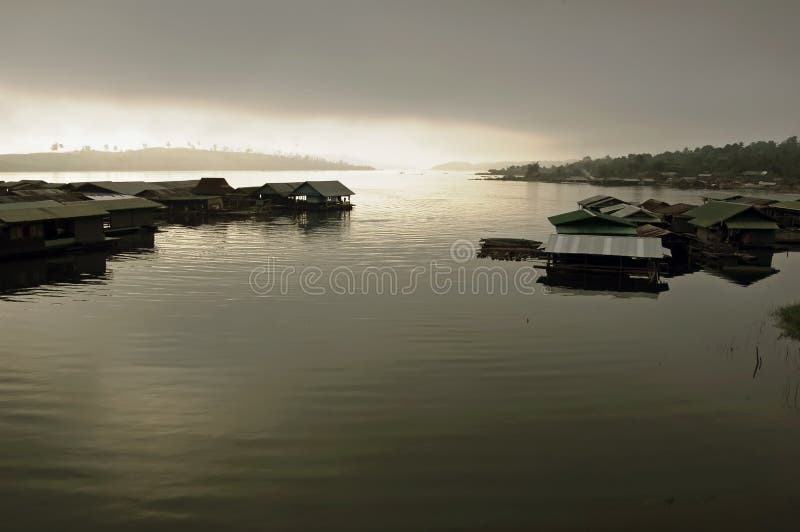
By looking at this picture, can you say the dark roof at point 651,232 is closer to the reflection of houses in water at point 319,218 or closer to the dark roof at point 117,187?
the reflection of houses in water at point 319,218

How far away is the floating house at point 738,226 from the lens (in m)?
51.7

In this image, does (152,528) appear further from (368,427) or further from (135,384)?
(135,384)

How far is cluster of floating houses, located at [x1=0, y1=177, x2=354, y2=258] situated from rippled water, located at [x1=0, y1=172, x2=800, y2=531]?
11.8m

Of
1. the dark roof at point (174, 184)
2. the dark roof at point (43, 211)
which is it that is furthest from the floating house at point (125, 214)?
the dark roof at point (174, 184)

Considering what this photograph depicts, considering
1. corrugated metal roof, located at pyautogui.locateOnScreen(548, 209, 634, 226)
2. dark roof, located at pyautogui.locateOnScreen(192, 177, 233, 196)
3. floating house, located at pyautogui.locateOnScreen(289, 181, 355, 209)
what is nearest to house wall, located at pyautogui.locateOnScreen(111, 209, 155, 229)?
dark roof, located at pyautogui.locateOnScreen(192, 177, 233, 196)

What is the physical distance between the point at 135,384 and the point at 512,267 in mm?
32310

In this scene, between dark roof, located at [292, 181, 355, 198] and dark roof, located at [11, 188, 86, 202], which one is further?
dark roof, located at [292, 181, 355, 198]

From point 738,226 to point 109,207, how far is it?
65825 millimetres

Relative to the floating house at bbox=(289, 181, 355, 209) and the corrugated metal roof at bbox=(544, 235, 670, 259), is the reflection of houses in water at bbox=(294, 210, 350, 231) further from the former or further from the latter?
the corrugated metal roof at bbox=(544, 235, 670, 259)

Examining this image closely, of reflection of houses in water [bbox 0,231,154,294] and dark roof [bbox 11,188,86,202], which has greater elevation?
dark roof [bbox 11,188,86,202]

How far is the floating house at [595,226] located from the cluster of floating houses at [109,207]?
1726 inches

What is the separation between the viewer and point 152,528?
11.5 metres

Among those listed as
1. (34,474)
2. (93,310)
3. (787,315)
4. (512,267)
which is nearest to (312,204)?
(512,267)

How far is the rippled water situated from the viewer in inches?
492
